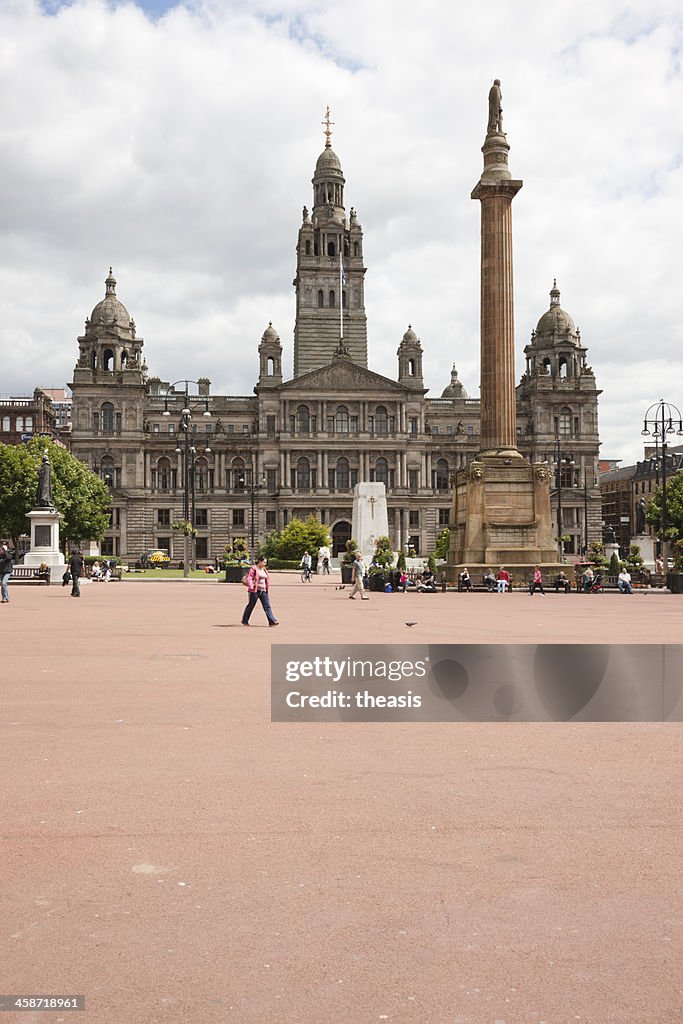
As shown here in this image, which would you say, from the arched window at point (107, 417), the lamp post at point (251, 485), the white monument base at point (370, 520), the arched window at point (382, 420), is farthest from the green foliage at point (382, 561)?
the arched window at point (107, 417)

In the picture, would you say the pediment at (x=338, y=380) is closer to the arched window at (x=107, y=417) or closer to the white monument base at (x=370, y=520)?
the arched window at (x=107, y=417)

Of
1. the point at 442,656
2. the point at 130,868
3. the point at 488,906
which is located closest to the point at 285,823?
the point at 130,868

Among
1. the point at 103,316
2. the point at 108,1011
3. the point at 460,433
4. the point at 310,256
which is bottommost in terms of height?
the point at 108,1011

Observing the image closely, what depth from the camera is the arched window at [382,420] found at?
107m

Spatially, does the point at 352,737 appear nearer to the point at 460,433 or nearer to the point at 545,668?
the point at 545,668

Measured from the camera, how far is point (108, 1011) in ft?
13.1

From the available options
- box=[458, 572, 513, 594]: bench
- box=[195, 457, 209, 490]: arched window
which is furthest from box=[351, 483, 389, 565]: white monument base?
box=[195, 457, 209, 490]: arched window

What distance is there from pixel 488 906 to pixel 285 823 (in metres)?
1.79

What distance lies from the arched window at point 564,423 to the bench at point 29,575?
237 feet

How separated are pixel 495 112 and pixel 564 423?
73.1 meters

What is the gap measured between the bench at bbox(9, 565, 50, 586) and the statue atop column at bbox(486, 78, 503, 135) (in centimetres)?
2886

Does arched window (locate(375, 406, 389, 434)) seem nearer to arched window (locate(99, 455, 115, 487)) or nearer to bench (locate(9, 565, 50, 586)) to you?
arched window (locate(99, 455, 115, 487))

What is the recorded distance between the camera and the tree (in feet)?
229

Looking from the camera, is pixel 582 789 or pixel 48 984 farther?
pixel 582 789
